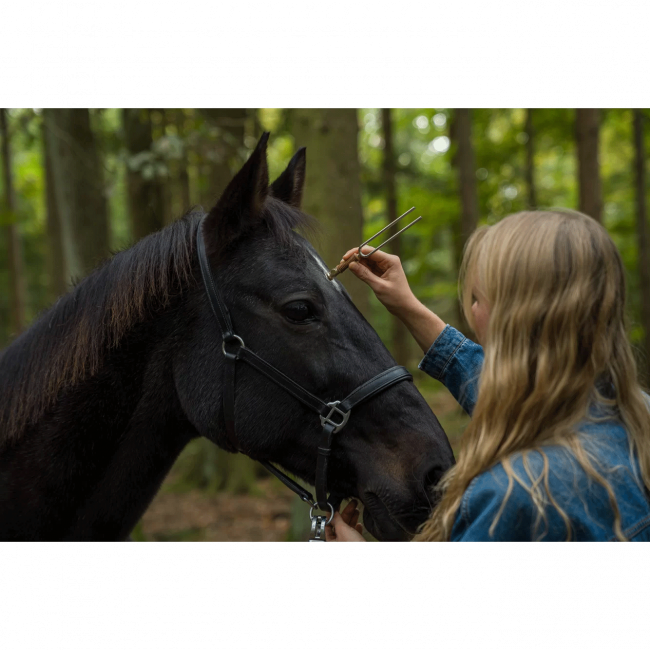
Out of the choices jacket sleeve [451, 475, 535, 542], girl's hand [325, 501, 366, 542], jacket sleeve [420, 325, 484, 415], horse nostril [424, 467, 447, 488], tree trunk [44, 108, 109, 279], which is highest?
tree trunk [44, 108, 109, 279]

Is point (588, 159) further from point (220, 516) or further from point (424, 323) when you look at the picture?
point (220, 516)

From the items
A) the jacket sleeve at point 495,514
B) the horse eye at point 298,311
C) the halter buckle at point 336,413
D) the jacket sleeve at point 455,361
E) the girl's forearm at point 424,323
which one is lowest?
the jacket sleeve at point 495,514

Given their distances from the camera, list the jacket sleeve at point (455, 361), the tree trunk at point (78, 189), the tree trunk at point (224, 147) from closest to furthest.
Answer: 1. the jacket sleeve at point (455, 361)
2. the tree trunk at point (224, 147)
3. the tree trunk at point (78, 189)

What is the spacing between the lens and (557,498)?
1.41 m

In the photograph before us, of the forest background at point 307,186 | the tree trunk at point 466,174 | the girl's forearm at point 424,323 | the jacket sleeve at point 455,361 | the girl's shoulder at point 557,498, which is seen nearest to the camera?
the girl's shoulder at point 557,498

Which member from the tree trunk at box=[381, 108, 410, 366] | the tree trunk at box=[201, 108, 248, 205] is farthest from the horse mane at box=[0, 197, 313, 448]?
the tree trunk at box=[381, 108, 410, 366]

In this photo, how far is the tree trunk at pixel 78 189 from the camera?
692 centimetres

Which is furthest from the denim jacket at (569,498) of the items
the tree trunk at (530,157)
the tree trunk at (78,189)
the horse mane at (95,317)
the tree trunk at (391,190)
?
the tree trunk at (530,157)

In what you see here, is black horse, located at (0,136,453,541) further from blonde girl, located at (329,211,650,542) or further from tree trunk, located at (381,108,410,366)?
tree trunk, located at (381,108,410,366)

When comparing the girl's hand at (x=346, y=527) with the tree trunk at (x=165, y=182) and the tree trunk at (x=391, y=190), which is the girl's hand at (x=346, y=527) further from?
the tree trunk at (x=391, y=190)

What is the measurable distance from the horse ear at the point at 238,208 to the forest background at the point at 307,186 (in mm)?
382

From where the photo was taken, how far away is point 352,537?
1926mm

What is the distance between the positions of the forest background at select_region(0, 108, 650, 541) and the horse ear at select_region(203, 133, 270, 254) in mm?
382

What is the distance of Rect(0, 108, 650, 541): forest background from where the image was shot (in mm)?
4332
